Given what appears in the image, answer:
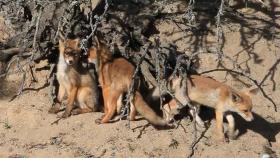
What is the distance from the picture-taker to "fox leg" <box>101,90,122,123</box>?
897 centimetres

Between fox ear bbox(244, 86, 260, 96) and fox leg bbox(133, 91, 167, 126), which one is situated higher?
fox ear bbox(244, 86, 260, 96)

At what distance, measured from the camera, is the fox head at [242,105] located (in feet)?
29.1

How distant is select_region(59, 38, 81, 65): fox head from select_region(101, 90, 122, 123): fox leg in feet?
2.36

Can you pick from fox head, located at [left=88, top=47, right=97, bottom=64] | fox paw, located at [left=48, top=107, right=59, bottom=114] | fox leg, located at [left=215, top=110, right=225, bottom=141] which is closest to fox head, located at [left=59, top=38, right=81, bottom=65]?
fox head, located at [left=88, top=47, right=97, bottom=64]

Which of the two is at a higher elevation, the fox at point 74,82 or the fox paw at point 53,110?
the fox at point 74,82

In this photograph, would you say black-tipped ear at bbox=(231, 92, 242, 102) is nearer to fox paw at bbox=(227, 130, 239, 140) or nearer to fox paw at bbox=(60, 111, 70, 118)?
fox paw at bbox=(227, 130, 239, 140)

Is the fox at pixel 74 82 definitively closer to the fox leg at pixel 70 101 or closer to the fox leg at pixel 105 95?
the fox leg at pixel 70 101

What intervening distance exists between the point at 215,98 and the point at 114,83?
1.44 m

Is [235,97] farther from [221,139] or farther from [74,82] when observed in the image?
[74,82]

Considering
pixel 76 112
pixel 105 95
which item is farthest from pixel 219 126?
pixel 76 112

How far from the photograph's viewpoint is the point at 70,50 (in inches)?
360

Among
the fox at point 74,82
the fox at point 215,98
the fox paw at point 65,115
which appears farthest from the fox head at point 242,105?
the fox paw at point 65,115

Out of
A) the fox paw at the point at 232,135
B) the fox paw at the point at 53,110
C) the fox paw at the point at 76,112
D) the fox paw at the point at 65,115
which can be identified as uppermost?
the fox paw at the point at 53,110

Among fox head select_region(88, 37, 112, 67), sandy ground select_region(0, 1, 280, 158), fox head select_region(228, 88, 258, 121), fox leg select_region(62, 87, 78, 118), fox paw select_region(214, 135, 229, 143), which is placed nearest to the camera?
sandy ground select_region(0, 1, 280, 158)
